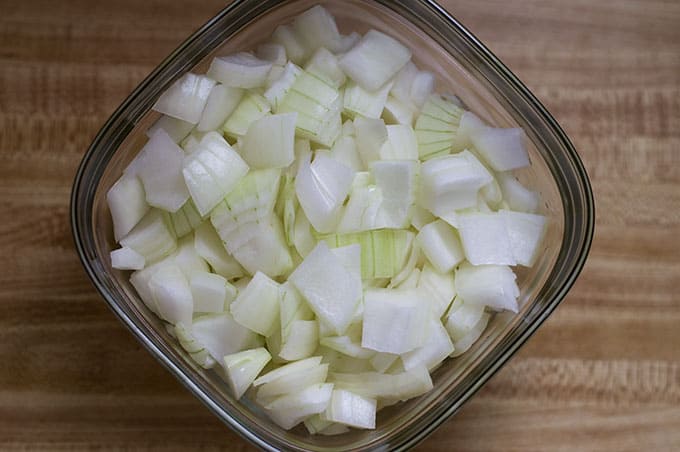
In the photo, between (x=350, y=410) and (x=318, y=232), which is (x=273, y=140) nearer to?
(x=318, y=232)

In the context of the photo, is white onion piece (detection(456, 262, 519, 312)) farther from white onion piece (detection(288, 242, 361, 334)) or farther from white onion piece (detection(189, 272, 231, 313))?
white onion piece (detection(189, 272, 231, 313))

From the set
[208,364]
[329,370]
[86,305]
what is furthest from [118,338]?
[329,370]

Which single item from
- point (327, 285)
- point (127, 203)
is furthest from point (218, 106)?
point (327, 285)

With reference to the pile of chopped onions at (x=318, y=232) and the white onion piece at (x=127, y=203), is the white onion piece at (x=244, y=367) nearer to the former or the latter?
the pile of chopped onions at (x=318, y=232)

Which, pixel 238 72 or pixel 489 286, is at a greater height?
pixel 238 72

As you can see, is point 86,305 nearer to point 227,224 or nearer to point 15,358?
point 15,358

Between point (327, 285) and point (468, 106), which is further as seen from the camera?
point (468, 106)
